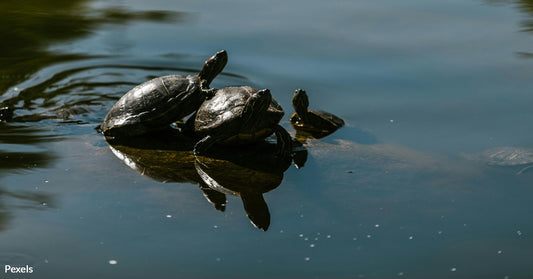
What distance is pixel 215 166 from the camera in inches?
164

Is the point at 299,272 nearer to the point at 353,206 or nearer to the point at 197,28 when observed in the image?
the point at 353,206

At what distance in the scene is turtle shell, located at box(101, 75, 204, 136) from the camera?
14.9ft

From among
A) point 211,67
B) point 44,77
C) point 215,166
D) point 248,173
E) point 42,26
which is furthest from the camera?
point 42,26

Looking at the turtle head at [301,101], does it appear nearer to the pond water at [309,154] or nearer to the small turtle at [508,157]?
the pond water at [309,154]

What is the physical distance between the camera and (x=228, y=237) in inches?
129

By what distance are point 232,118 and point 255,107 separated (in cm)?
19

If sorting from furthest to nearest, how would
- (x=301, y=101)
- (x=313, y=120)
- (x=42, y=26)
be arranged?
(x=42, y=26) → (x=313, y=120) → (x=301, y=101)

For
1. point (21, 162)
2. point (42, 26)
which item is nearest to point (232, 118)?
point (21, 162)

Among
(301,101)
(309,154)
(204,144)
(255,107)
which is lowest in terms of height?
(309,154)

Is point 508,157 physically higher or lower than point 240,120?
lower

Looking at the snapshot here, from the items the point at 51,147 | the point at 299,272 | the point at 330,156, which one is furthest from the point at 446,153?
the point at 51,147

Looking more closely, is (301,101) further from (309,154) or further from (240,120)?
(240,120)

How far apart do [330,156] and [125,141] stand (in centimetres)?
163

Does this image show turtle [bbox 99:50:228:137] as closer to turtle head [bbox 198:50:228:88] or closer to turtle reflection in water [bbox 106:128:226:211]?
turtle reflection in water [bbox 106:128:226:211]
